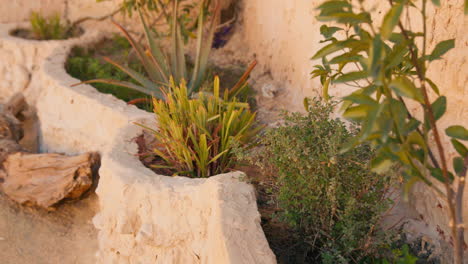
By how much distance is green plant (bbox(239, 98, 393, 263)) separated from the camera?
1970mm

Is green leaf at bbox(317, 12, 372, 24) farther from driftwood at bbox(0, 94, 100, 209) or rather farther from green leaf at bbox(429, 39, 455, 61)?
Answer: driftwood at bbox(0, 94, 100, 209)

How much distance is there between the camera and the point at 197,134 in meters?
2.63

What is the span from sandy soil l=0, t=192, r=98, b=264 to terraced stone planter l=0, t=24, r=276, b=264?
0.34 metres

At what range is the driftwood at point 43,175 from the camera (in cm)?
315

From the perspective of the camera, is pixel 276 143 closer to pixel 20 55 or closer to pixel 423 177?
pixel 423 177

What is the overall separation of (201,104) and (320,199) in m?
0.85

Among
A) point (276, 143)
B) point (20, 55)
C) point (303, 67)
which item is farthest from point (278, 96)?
point (20, 55)

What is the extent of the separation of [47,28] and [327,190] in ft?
12.2

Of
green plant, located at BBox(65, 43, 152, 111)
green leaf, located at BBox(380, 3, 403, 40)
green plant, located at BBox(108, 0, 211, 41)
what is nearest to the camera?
green leaf, located at BBox(380, 3, 403, 40)

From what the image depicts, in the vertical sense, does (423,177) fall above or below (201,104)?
above

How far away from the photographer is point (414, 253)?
2.17m

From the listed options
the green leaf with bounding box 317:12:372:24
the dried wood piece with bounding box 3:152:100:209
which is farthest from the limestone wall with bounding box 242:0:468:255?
the dried wood piece with bounding box 3:152:100:209

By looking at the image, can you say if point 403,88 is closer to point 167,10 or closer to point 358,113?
point 358,113

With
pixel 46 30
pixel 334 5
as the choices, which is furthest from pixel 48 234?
pixel 334 5
